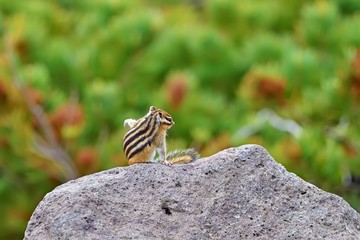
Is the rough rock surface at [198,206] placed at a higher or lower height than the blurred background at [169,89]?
lower

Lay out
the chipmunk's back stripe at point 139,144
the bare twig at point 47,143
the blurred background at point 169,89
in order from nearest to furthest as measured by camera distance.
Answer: the chipmunk's back stripe at point 139,144
the blurred background at point 169,89
the bare twig at point 47,143

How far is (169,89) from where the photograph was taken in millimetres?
7719

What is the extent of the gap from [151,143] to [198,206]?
384 millimetres

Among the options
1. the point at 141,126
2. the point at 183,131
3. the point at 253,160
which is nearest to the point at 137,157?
the point at 141,126

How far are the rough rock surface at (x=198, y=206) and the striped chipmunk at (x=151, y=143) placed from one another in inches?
6.1

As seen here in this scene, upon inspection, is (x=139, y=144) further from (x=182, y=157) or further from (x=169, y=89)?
(x=169, y=89)

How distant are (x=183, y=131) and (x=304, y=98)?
42.5 inches

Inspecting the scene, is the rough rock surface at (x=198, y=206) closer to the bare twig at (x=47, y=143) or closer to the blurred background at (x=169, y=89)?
the blurred background at (x=169, y=89)

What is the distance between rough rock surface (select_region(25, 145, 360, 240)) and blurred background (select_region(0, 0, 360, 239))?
2823mm

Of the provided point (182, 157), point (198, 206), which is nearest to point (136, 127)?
point (182, 157)

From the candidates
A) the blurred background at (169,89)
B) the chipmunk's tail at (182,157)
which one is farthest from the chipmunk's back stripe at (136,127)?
the blurred background at (169,89)

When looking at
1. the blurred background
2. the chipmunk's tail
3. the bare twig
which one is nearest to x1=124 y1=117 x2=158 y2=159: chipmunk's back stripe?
the chipmunk's tail

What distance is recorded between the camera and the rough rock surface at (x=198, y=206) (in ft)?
10.9

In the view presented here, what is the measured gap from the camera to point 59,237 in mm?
3289
